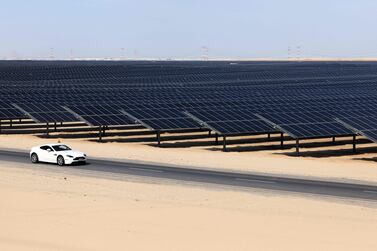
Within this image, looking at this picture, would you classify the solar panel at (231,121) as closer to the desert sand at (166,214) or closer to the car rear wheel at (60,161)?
the desert sand at (166,214)

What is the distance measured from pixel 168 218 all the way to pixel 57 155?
19528mm

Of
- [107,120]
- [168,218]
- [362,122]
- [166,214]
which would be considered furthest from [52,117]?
[168,218]

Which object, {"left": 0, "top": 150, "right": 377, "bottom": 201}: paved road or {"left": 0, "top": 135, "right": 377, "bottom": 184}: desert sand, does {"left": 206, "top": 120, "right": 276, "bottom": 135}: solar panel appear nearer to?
{"left": 0, "top": 135, "right": 377, "bottom": 184}: desert sand

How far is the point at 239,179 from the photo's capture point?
3969cm

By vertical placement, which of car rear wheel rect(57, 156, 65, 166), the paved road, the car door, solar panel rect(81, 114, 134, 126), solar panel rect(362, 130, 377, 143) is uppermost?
solar panel rect(81, 114, 134, 126)

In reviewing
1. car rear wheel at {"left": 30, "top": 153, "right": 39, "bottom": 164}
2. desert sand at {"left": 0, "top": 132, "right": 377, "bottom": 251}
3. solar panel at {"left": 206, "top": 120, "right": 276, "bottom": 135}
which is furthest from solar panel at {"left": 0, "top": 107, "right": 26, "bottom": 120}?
desert sand at {"left": 0, "top": 132, "right": 377, "bottom": 251}

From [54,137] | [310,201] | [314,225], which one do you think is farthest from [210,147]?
[314,225]

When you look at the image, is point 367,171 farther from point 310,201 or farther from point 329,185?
point 310,201

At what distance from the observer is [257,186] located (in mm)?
37000

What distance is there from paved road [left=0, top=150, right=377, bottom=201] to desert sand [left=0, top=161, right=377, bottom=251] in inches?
87.5

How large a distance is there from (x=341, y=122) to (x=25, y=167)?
969 inches

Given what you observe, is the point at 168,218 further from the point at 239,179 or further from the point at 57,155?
the point at 57,155

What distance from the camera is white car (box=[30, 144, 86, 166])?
45031 millimetres

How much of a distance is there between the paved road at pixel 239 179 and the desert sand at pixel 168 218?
222 cm
